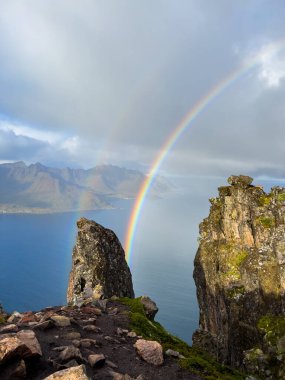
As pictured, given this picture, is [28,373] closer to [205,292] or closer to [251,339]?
[251,339]

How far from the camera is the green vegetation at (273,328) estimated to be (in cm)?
1745

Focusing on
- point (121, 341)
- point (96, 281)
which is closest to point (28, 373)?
point (121, 341)

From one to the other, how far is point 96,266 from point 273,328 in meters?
26.8

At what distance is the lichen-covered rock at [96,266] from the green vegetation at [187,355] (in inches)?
532

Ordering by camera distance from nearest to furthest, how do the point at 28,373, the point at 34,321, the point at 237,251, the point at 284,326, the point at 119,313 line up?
the point at 28,373
the point at 284,326
the point at 34,321
the point at 119,313
the point at 237,251

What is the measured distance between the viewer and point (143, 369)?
1627 cm

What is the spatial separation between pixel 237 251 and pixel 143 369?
161ft

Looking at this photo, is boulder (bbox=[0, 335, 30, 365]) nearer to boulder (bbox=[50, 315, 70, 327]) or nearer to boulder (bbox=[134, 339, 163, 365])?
boulder (bbox=[50, 315, 70, 327])

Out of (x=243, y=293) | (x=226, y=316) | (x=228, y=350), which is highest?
(x=243, y=293)

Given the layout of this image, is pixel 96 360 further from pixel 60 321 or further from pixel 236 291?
pixel 236 291

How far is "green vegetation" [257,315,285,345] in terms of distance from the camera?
17.5 metres

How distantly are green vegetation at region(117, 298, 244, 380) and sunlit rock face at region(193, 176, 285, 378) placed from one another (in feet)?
84.4

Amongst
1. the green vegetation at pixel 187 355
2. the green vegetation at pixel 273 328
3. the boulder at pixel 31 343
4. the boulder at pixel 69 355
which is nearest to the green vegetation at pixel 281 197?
the green vegetation at pixel 187 355

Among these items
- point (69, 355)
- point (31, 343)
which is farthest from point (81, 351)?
point (31, 343)
